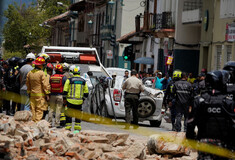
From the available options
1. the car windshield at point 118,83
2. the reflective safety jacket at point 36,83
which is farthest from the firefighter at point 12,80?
the reflective safety jacket at point 36,83

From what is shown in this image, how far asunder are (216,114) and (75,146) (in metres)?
3.92

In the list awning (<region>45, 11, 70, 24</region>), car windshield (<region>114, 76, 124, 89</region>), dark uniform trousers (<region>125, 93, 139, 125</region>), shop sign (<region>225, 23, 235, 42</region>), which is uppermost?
awning (<region>45, 11, 70, 24</region>)

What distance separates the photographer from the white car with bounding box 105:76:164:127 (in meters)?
18.3

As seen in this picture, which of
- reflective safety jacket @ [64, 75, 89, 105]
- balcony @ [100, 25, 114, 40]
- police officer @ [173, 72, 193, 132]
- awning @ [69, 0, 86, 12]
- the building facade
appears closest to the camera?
reflective safety jacket @ [64, 75, 89, 105]

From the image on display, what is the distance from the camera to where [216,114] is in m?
6.78

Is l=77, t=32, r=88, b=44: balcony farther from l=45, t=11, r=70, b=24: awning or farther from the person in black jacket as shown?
the person in black jacket

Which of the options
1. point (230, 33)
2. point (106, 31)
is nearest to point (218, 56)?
point (230, 33)

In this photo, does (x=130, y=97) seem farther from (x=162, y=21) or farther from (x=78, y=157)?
(x=162, y=21)

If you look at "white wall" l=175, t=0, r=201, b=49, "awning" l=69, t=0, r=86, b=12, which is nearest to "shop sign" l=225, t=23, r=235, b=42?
"white wall" l=175, t=0, r=201, b=49

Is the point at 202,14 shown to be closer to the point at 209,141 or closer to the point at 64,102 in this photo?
the point at 64,102

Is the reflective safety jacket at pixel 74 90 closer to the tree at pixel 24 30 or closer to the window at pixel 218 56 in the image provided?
the window at pixel 218 56

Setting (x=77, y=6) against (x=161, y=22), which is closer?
(x=161, y=22)

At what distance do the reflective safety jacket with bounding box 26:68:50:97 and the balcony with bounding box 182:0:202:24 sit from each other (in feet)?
59.8

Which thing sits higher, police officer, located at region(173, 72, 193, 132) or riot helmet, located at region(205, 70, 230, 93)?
riot helmet, located at region(205, 70, 230, 93)
